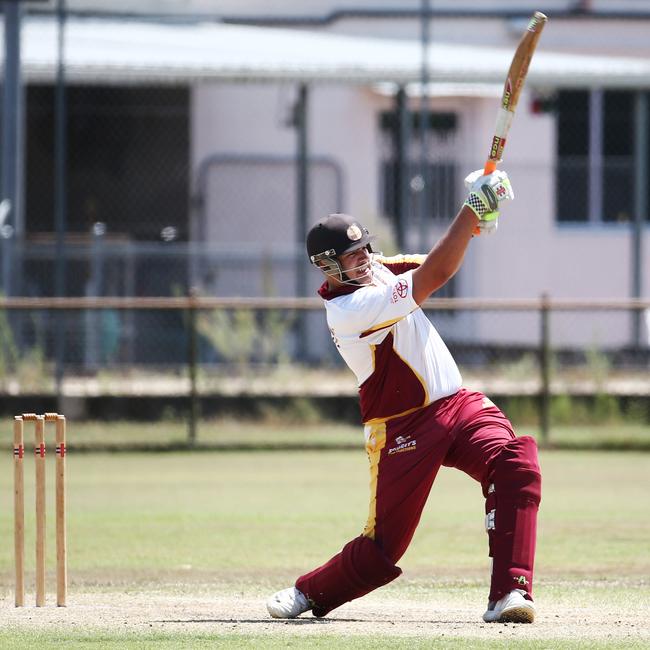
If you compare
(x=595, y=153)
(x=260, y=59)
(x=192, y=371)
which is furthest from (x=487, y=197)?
(x=595, y=153)

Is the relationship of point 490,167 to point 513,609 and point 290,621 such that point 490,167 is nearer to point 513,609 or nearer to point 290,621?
point 513,609

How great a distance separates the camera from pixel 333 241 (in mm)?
6656

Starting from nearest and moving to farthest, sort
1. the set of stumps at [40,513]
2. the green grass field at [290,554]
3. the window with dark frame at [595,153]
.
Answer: the green grass field at [290,554]
the set of stumps at [40,513]
the window with dark frame at [595,153]

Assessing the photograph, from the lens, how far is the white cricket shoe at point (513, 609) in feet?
21.0

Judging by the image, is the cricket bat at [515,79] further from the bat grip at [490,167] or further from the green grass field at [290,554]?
the green grass field at [290,554]

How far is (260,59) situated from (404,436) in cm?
1331

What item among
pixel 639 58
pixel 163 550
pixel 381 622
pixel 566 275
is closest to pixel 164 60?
pixel 566 275

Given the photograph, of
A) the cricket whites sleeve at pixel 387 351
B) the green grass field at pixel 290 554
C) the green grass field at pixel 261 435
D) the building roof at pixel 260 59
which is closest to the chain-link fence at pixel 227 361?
the green grass field at pixel 261 435

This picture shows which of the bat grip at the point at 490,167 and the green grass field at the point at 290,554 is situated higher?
the bat grip at the point at 490,167

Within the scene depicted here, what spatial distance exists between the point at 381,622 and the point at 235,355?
34.2ft

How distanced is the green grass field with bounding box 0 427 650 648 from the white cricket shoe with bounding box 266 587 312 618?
9 centimetres

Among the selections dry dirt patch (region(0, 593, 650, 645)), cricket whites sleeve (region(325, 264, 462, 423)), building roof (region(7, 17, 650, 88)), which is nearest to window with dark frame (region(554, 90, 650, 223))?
building roof (region(7, 17, 650, 88))

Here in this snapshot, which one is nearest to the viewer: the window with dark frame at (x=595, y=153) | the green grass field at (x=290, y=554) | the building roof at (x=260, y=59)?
the green grass field at (x=290, y=554)

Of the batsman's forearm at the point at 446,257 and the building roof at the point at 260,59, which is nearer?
the batsman's forearm at the point at 446,257
